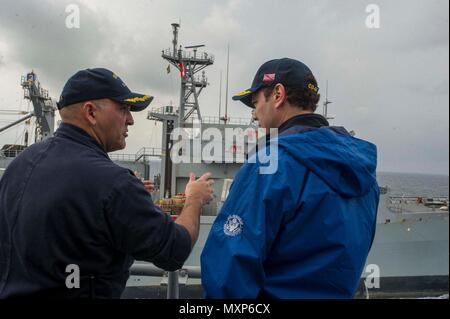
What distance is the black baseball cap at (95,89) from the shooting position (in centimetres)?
142

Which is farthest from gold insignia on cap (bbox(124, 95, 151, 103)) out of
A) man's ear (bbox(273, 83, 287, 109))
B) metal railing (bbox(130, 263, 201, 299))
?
metal railing (bbox(130, 263, 201, 299))

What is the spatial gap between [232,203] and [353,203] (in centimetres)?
44

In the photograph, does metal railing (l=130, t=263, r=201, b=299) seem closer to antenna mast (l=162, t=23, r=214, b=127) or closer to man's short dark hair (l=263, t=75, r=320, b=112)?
man's short dark hair (l=263, t=75, r=320, b=112)

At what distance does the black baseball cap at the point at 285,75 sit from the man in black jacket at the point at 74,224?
2.21ft

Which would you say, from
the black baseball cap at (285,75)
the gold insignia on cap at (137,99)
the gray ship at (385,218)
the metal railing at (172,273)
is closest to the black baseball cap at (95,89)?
the gold insignia on cap at (137,99)

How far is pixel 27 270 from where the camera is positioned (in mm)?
1244

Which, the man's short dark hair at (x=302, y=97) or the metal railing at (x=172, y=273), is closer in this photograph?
the man's short dark hair at (x=302, y=97)

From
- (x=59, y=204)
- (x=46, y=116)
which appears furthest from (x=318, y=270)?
(x=46, y=116)

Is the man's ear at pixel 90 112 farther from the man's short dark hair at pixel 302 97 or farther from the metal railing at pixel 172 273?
the metal railing at pixel 172 273

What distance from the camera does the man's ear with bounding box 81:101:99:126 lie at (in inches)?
56.2

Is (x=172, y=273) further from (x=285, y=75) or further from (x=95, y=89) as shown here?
(x=285, y=75)

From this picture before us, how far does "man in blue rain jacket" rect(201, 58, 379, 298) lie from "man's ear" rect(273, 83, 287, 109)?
0.21 meters

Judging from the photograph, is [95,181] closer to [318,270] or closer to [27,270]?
[27,270]

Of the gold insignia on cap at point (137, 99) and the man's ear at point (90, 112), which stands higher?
the gold insignia on cap at point (137, 99)
